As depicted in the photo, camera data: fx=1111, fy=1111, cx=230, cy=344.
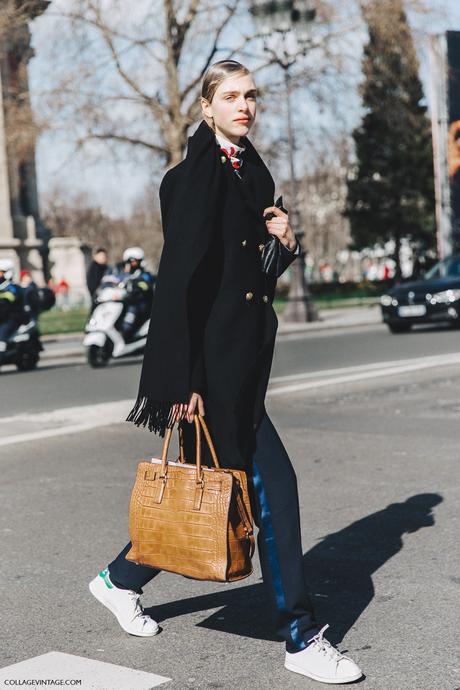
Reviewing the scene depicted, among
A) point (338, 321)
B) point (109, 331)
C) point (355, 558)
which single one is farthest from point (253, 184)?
point (338, 321)

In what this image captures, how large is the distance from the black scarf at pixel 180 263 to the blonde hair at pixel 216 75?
9cm

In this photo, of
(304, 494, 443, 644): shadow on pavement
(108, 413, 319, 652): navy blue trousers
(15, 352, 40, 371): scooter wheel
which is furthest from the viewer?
(15, 352, 40, 371): scooter wheel

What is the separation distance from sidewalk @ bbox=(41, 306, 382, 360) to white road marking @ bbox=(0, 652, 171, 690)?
53.0 feet

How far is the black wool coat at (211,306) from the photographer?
341 cm

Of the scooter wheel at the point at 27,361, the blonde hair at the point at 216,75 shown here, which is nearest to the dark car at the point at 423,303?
the scooter wheel at the point at 27,361

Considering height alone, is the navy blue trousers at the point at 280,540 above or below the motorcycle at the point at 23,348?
above

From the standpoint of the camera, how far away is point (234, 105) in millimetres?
3471

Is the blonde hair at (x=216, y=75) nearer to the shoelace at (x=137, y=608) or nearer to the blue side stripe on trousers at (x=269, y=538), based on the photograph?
the blue side stripe on trousers at (x=269, y=538)

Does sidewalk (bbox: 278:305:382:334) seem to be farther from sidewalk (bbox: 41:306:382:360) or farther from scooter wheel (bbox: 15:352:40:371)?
scooter wheel (bbox: 15:352:40:371)

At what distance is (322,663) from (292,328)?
21458 millimetres

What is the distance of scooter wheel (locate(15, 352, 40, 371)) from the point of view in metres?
16.6

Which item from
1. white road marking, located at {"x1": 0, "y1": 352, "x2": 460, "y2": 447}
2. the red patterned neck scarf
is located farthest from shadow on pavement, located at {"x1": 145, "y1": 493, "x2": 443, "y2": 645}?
white road marking, located at {"x1": 0, "y1": 352, "x2": 460, "y2": 447}

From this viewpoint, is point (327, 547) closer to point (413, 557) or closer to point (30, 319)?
point (413, 557)

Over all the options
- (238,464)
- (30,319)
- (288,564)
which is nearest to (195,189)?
(238,464)
